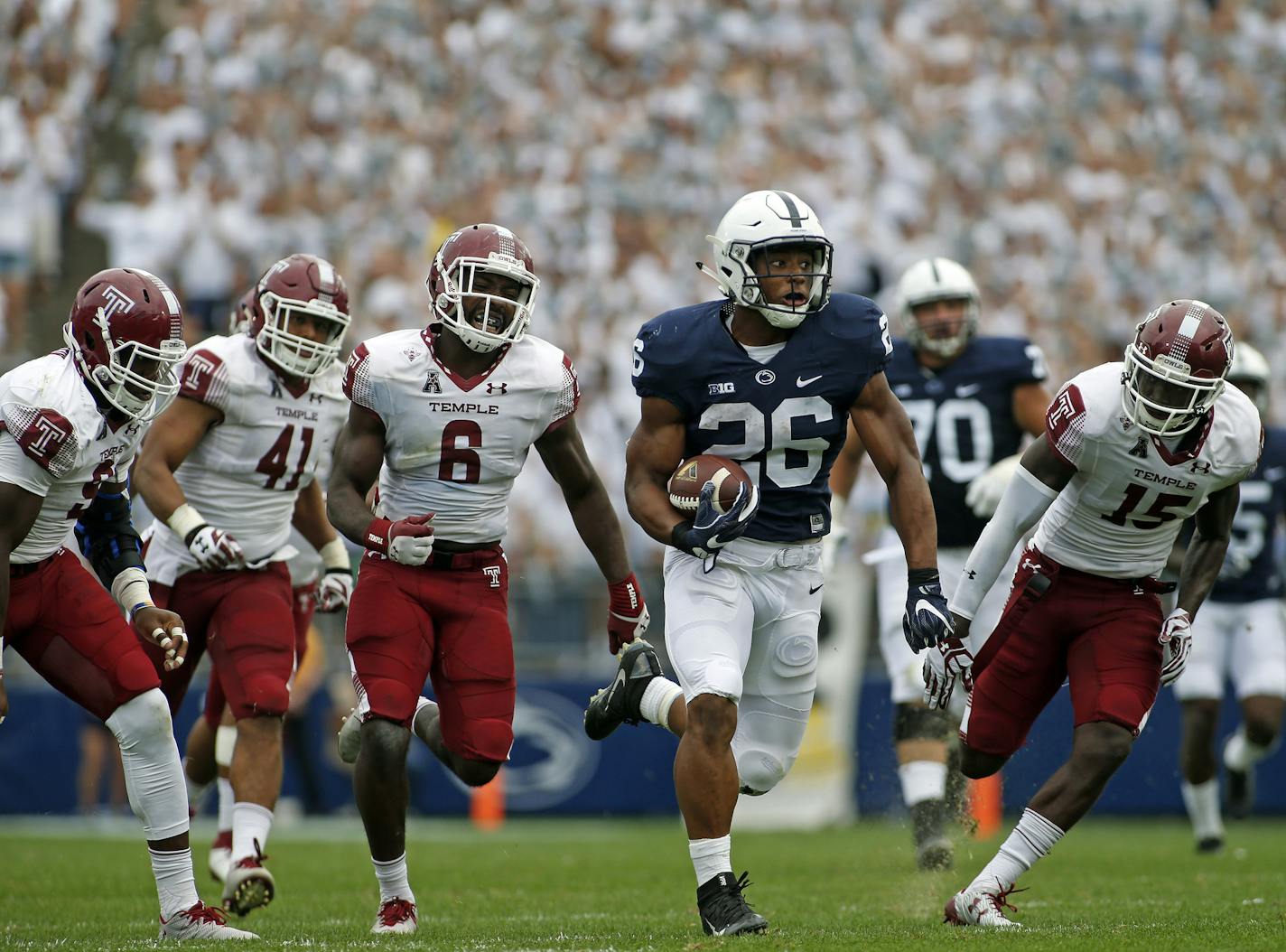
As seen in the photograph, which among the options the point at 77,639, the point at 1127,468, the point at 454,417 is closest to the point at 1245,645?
the point at 1127,468

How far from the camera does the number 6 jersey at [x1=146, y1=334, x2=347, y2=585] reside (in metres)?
6.21

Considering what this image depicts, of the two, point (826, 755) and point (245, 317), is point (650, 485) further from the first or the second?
point (826, 755)

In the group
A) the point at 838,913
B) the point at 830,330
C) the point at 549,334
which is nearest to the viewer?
the point at 830,330

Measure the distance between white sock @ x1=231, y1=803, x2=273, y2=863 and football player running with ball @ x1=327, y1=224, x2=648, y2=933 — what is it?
69 centimetres

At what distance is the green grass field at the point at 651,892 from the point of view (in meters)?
4.87

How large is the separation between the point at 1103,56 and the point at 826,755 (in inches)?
370

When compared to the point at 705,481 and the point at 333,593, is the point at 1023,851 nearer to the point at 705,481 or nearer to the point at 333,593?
the point at 705,481

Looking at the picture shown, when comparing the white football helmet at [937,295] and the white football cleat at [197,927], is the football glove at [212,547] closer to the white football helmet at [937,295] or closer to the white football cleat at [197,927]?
the white football cleat at [197,927]

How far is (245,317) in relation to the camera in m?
6.59

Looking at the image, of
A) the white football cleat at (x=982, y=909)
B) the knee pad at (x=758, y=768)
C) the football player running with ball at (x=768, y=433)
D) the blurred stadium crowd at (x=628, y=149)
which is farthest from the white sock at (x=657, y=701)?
→ the blurred stadium crowd at (x=628, y=149)

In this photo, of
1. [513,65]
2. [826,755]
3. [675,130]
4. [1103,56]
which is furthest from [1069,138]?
[826,755]

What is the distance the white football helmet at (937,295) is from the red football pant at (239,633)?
2.92 meters

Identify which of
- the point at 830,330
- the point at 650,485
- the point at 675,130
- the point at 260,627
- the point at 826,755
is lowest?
the point at 826,755

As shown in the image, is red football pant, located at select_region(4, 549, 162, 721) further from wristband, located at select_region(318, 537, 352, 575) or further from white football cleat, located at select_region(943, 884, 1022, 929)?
white football cleat, located at select_region(943, 884, 1022, 929)
